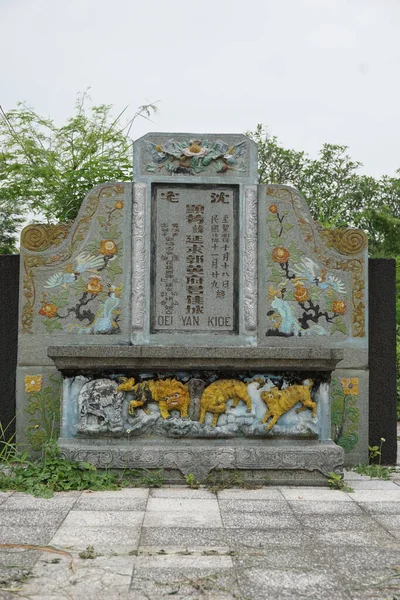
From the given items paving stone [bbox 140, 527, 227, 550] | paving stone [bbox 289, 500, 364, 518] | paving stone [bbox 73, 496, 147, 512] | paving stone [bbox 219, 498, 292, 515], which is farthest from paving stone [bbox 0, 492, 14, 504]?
paving stone [bbox 289, 500, 364, 518]

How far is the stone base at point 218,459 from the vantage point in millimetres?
5875

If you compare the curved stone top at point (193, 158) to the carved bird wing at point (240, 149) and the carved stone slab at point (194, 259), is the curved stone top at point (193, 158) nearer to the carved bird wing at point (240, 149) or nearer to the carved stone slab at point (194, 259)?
the carved bird wing at point (240, 149)

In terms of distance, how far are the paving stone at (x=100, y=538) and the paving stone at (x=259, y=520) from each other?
0.66 metres

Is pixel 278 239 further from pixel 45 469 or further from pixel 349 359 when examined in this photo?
pixel 45 469

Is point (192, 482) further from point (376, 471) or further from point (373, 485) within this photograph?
point (376, 471)

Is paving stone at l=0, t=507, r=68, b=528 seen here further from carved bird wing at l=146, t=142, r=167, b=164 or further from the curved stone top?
carved bird wing at l=146, t=142, r=167, b=164

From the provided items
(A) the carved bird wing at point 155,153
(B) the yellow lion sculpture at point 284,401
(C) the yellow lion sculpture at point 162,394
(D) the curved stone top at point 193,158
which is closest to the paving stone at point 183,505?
(C) the yellow lion sculpture at point 162,394

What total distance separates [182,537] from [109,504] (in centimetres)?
105

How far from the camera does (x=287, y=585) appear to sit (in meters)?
3.36

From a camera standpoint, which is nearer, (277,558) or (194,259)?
(277,558)

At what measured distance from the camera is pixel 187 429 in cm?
602

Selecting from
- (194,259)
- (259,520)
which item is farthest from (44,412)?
(259,520)

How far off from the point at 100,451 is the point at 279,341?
2.04 m

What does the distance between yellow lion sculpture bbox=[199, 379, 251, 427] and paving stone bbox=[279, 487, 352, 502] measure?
0.82 meters
